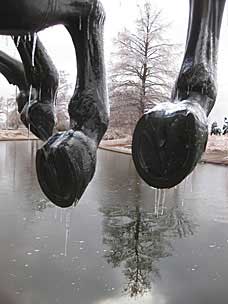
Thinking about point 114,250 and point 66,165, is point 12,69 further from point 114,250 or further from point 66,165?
point 114,250

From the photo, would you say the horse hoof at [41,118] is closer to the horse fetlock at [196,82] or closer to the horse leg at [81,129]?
the horse leg at [81,129]

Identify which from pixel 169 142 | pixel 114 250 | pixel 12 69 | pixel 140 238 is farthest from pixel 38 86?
pixel 140 238

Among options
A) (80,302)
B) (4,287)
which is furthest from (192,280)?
(4,287)

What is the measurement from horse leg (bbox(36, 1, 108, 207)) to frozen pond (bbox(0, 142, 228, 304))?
2.24 meters

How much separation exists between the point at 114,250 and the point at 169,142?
342 cm

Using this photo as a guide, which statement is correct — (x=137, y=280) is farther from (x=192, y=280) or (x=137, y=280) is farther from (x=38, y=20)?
(x=38, y=20)

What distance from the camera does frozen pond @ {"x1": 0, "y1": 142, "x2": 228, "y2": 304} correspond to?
2811 millimetres

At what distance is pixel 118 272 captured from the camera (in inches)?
126

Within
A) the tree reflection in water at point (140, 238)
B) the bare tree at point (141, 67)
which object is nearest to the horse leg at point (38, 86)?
the tree reflection in water at point (140, 238)

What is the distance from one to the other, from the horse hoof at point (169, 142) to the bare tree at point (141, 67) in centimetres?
1635

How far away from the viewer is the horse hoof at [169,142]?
0.50 meters

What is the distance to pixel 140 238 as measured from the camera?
424cm

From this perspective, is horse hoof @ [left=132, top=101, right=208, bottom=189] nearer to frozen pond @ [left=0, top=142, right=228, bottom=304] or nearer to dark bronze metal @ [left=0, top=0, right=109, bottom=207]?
dark bronze metal @ [left=0, top=0, right=109, bottom=207]

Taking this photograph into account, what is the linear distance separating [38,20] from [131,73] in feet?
57.8
